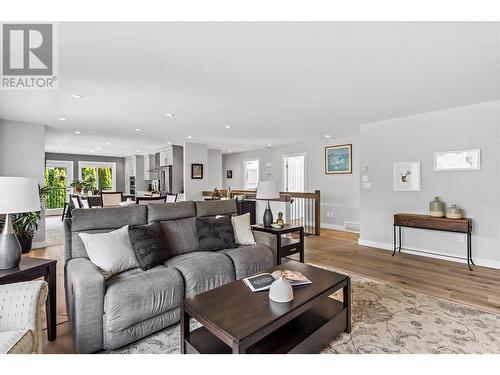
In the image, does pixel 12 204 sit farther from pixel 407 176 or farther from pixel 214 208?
pixel 407 176

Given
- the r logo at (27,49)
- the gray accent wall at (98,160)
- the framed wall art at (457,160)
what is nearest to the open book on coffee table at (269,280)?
the r logo at (27,49)

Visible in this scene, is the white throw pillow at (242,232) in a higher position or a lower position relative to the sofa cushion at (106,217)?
lower

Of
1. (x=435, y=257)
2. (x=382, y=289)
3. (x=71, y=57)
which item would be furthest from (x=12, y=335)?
(x=435, y=257)

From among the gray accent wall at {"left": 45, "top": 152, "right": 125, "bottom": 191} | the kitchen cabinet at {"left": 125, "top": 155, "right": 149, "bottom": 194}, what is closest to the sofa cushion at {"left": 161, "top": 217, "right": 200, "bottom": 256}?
the kitchen cabinet at {"left": 125, "top": 155, "right": 149, "bottom": 194}

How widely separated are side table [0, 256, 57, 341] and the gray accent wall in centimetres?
880

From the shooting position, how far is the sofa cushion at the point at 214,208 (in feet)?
10.6

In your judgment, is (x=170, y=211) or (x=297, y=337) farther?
(x=170, y=211)

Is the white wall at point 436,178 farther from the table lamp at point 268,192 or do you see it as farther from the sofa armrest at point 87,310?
the sofa armrest at point 87,310

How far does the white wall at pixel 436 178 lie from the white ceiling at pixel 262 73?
35cm

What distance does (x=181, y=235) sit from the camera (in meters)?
2.81

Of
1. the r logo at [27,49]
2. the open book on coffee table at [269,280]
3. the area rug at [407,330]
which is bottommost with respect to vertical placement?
the area rug at [407,330]

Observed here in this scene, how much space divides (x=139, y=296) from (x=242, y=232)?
1.46 meters

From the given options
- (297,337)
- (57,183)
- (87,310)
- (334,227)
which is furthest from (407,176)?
(57,183)

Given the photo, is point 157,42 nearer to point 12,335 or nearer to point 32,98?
point 12,335
